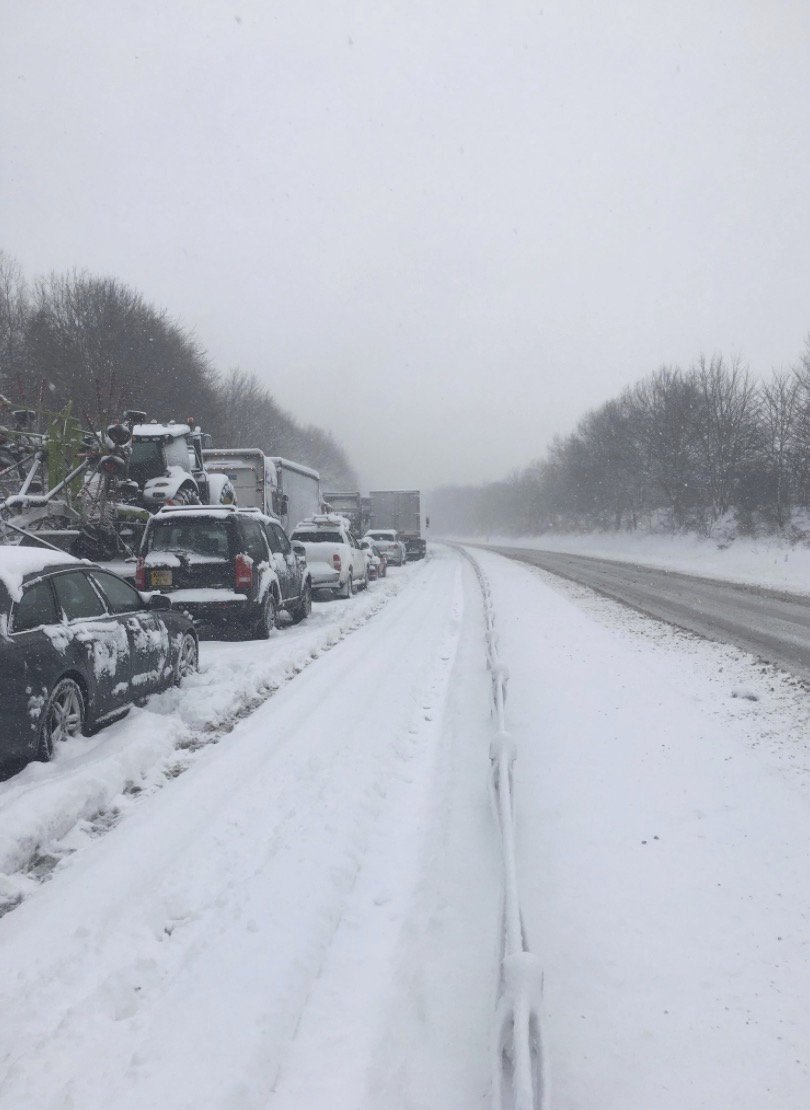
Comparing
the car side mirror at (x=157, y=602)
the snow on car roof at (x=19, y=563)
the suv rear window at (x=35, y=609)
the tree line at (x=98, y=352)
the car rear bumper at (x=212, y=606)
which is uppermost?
the tree line at (x=98, y=352)

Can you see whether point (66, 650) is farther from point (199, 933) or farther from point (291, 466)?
point (291, 466)

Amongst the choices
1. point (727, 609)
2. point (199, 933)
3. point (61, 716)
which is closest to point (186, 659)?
point (61, 716)

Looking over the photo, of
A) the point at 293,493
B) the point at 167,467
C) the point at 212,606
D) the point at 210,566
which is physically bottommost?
the point at 212,606

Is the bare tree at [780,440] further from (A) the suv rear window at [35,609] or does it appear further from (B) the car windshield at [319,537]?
(A) the suv rear window at [35,609]

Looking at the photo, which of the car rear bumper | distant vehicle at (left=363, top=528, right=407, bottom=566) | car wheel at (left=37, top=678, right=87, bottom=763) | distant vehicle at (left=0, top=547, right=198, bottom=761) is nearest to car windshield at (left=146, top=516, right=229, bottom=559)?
the car rear bumper

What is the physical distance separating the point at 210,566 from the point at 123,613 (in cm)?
377

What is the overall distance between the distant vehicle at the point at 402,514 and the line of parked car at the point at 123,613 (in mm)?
26274

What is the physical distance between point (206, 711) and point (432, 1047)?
468 cm

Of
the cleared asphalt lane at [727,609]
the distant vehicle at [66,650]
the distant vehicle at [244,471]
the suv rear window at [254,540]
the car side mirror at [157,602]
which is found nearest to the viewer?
the distant vehicle at [66,650]

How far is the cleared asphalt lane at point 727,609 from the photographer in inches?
385

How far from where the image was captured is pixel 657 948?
9.89 ft

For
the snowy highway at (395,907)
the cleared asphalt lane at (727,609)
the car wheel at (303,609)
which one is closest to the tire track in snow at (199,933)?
the snowy highway at (395,907)

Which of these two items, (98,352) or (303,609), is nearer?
(303,609)

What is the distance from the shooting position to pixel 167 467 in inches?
602
